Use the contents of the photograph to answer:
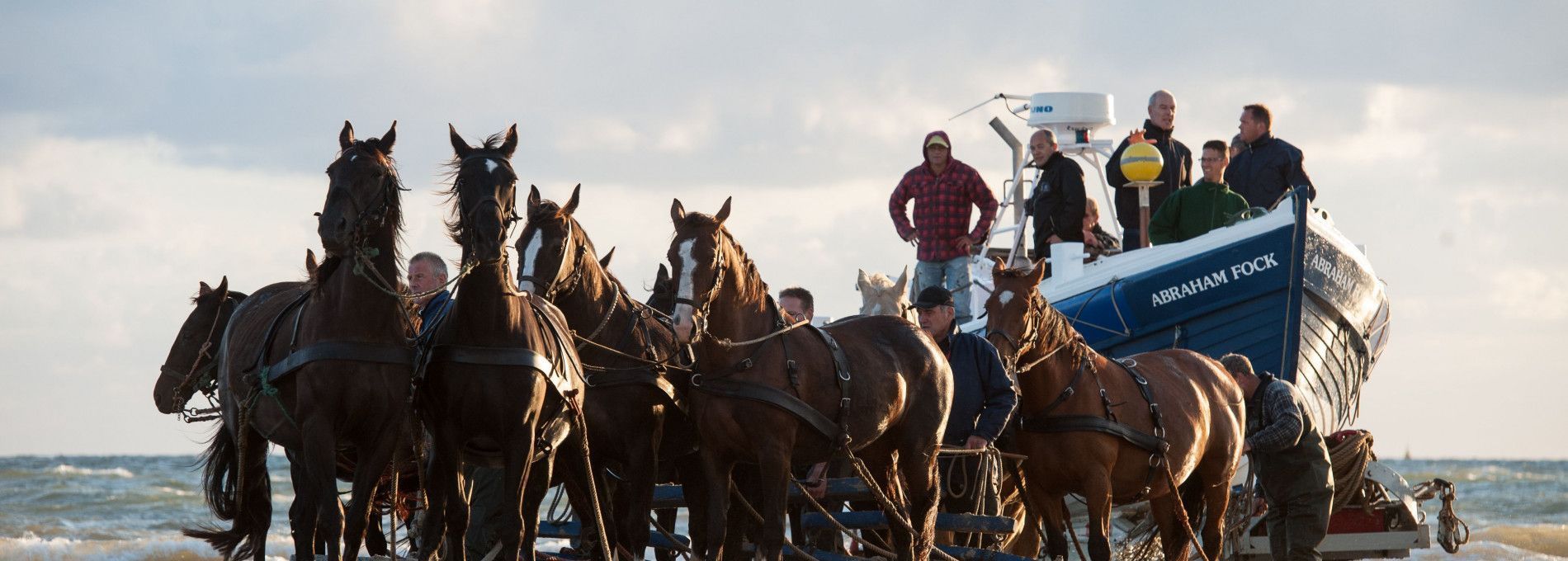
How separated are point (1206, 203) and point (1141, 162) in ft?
1.95

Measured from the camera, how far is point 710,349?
750cm

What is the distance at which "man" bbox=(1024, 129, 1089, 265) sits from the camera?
1319 cm

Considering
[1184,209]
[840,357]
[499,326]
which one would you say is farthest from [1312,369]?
[499,326]

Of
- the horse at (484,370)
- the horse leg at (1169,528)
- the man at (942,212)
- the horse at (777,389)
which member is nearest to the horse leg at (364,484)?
the horse at (484,370)

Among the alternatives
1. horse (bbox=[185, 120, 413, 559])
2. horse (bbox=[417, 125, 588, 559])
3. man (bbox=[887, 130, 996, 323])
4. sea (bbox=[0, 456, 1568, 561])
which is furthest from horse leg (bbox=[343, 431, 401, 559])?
sea (bbox=[0, 456, 1568, 561])

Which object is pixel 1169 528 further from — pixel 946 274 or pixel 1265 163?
pixel 1265 163

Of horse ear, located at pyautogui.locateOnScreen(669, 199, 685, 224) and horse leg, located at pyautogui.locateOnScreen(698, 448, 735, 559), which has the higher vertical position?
horse ear, located at pyautogui.locateOnScreen(669, 199, 685, 224)

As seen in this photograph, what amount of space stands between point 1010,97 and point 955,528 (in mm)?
10345

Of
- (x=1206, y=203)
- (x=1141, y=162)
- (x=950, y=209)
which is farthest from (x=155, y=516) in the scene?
(x=1206, y=203)

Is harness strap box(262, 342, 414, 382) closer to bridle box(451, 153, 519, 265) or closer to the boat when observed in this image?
bridle box(451, 153, 519, 265)

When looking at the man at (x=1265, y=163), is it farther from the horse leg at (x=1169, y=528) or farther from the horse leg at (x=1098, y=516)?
the horse leg at (x=1098, y=516)

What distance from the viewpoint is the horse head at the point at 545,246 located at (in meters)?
7.71

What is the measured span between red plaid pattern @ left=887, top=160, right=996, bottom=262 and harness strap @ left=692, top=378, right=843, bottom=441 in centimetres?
551

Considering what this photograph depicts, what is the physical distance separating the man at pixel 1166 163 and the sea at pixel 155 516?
6844 millimetres
